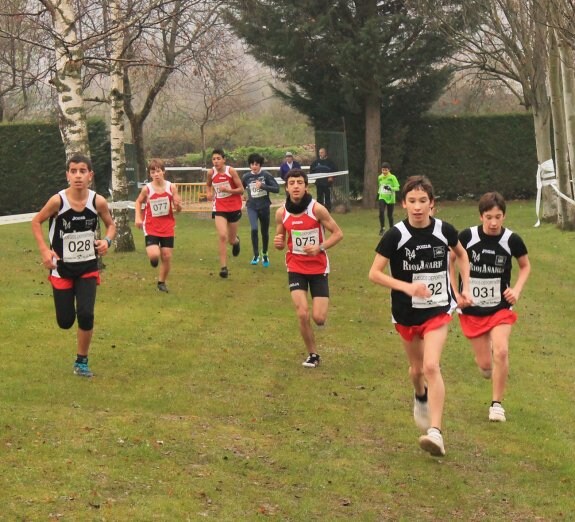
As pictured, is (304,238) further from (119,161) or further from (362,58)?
(362,58)

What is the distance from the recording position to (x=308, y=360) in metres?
11.5

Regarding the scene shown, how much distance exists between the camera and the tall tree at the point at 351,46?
34219 millimetres

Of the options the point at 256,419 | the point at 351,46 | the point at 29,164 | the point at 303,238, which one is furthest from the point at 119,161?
the point at 29,164

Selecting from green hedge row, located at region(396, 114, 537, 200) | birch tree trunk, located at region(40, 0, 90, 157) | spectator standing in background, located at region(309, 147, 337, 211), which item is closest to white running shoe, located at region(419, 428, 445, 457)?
birch tree trunk, located at region(40, 0, 90, 157)

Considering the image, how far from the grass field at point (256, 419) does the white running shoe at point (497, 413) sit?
0.12 meters

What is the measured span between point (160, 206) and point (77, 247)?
5.78 meters

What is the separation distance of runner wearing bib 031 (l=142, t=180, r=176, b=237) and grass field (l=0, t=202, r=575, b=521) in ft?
3.29

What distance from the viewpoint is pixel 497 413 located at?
9.25 metres

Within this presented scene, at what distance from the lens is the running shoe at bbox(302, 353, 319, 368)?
11484 mm

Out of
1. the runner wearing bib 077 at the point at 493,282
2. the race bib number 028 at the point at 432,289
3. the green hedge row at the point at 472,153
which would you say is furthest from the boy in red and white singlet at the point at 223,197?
the green hedge row at the point at 472,153

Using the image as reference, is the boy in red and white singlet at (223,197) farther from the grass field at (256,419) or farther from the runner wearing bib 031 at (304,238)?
the runner wearing bib 031 at (304,238)

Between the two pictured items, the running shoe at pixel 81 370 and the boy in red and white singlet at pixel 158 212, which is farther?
the boy in red and white singlet at pixel 158 212

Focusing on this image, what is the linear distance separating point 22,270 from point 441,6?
19.0 m

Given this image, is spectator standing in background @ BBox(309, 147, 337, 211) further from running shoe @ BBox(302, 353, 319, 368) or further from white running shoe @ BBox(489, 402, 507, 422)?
white running shoe @ BBox(489, 402, 507, 422)
